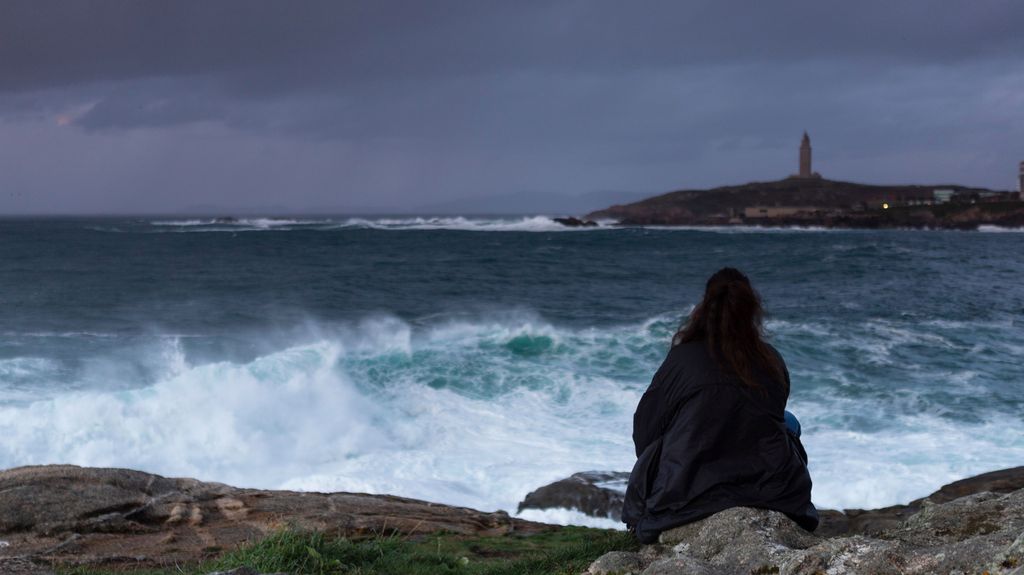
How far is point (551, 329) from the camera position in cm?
2128

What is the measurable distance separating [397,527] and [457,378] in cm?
1036

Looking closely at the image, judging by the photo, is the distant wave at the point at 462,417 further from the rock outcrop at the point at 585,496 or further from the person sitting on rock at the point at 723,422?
the person sitting on rock at the point at 723,422

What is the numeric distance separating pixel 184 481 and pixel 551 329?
14962 mm

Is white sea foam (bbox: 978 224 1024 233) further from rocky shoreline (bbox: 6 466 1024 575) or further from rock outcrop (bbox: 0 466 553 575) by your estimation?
rock outcrop (bbox: 0 466 553 575)

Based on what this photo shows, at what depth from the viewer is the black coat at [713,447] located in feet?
14.9

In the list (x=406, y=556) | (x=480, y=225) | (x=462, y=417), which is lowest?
(x=462, y=417)

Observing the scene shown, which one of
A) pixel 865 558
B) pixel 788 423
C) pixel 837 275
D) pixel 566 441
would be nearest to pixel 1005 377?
pixel 566 441

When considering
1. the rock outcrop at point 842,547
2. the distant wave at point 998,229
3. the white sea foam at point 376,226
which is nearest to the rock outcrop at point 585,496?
the rock outcrop at point 842,547

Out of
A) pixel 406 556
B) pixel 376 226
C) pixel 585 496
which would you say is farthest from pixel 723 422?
pixel 376 226

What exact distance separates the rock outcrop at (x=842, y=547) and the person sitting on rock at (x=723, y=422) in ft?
0.51

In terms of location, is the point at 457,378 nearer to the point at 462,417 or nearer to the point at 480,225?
the point at 462,417

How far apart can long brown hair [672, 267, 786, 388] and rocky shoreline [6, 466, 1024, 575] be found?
2.48 feet

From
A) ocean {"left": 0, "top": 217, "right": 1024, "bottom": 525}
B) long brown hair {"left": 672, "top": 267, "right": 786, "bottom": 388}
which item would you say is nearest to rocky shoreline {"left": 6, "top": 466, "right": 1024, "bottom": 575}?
long brown hair {"left": 672, "top": 267, "right": 786, "bottom": 388}

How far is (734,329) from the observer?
457 centimetres
